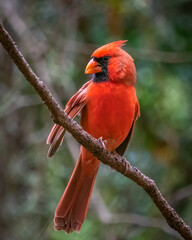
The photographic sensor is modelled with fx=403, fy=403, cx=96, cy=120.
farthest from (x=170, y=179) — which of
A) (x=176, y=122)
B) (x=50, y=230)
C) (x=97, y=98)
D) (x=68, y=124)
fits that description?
(x=68, y=124)

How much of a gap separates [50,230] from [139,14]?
255 cm

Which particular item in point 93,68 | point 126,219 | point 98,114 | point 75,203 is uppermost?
point 93,68

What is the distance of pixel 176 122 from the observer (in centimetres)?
422

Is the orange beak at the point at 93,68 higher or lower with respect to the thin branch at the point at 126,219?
higher

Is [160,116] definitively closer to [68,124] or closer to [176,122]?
[176,122]

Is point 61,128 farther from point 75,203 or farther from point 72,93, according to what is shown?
point 72,93

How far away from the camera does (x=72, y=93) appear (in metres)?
4.45

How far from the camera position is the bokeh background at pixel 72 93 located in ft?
13.4

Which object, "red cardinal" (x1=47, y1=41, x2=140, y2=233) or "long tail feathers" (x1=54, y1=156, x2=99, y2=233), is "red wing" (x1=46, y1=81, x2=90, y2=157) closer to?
"red cardinal" (x1=47, y1=41, x2=140, y2=233)

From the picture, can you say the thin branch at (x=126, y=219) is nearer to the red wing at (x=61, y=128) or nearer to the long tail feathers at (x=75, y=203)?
the long tail feathers at (x=75, y=203)

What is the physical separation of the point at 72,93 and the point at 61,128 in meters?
1.76

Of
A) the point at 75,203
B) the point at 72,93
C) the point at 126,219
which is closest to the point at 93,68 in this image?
the point at 75,203

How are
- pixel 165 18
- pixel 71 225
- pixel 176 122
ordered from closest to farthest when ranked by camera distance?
pixel 71 225, pixel 176 122, pixel 165 18

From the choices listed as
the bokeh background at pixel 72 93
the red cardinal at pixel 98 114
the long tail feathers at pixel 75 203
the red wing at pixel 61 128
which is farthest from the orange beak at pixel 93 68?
the bokeh background at pixel 72 93
